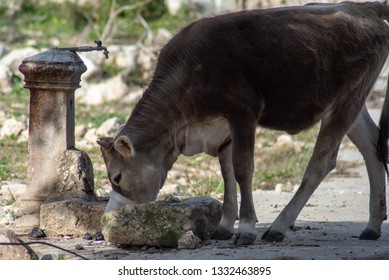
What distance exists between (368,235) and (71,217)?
105 inches

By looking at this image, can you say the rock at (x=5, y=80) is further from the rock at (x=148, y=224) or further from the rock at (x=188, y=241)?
the rock at (x=188, y=241)

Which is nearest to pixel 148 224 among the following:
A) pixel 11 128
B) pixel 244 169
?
pixel 244 169

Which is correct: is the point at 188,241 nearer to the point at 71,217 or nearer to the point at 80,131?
the point at 71,217

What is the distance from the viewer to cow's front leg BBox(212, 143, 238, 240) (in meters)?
8.62

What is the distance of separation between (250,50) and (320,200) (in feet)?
12.2

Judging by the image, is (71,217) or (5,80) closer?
(71,217)

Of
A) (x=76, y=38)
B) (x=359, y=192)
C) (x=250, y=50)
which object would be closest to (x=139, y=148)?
(x=250, y=50)

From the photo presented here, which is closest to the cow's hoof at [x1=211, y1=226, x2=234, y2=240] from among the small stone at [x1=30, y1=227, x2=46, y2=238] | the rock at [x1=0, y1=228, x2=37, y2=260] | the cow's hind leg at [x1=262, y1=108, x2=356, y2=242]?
the cow's hind leg at [x1=262, y1=108, x2=356, y2=242]

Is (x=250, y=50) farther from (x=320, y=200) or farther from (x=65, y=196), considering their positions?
(x=320, y=200)

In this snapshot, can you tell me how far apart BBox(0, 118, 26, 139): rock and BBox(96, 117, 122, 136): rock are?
124cm

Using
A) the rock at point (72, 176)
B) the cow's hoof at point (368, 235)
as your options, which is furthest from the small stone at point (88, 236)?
the cow's hoof at point (368, 235)

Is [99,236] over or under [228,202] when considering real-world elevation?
under

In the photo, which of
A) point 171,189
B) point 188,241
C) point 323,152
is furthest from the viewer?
point 171,189

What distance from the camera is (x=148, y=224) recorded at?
7.98 metres
